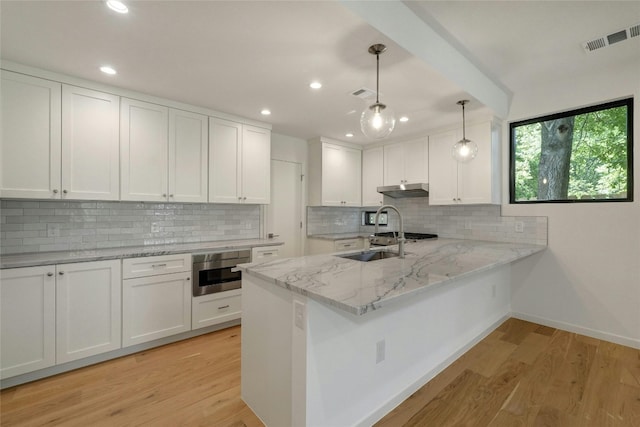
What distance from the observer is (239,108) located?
315 centimetres

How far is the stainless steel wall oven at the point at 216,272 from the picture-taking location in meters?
2.86

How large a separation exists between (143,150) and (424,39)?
263 centimetres

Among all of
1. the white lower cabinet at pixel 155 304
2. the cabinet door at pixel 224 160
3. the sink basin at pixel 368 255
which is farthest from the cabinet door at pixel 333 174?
the white lower cabinet at pixel 155 304

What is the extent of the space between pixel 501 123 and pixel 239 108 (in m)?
3.06

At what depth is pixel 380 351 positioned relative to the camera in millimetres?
1737

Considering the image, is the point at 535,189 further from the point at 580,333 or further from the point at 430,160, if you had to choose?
the point at 580,333


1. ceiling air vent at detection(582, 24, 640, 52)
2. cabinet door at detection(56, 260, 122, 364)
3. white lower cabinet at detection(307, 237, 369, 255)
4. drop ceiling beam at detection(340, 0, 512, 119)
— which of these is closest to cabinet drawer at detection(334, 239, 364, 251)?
white lower cabinet at detection(307, 237, 369, 255)

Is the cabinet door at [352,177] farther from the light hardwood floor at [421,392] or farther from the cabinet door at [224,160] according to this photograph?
the light hardwood floor at [421,392]

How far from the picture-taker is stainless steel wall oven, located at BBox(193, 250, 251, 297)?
112 inches

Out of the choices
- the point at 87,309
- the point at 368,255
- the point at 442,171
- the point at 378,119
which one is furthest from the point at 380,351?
the point at 442,171

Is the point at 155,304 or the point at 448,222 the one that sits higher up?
the point at 448,222

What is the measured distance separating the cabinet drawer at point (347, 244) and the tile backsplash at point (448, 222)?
1.74 feet

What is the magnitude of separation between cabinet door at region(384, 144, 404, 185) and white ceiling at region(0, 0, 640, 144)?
132 centimetres

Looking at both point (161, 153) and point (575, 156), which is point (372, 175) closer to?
point (575, 156)
